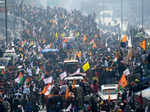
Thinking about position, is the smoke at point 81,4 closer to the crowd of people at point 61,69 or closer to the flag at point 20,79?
the crowd of people at point 61,69

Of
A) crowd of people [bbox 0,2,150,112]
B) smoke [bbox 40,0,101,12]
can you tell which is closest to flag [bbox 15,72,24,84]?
crowd of people [bbox 0,2,150,112]

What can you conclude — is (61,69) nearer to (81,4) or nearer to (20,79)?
(20,79)

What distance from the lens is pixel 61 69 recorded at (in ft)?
82.5

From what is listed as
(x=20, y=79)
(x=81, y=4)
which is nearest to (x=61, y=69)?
(x=20, y=79)

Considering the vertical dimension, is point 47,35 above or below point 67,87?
above

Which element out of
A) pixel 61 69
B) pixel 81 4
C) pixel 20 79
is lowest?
pixel 20 79

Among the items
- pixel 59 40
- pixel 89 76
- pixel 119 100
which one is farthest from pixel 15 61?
pixel 119 100

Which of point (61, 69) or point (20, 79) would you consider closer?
point (20, 79)

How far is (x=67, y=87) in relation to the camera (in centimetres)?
1789

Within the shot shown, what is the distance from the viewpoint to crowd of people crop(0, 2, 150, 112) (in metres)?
17.0

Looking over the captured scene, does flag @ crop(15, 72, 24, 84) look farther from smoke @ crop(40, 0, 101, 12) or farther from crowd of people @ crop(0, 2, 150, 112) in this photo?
smoke @ crop(40, 0, 101, 12)

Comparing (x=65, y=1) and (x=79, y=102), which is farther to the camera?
(x=65, y=1)

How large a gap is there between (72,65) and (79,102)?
7704 mm

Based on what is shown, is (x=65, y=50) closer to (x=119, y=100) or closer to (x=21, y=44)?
(x=21, y=44)
